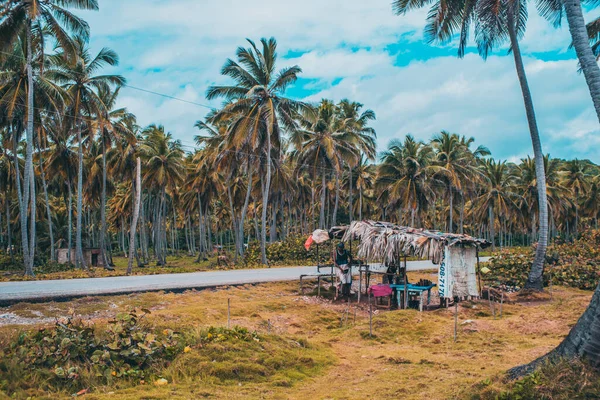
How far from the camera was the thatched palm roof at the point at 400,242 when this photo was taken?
1500 cm

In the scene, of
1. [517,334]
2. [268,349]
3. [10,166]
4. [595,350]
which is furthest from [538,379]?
[10,166]

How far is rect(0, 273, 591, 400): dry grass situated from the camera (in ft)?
24.4

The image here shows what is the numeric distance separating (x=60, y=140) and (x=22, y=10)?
47.2 ft

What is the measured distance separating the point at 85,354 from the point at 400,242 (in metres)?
10.2

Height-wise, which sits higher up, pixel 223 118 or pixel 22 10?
pixel 22 10

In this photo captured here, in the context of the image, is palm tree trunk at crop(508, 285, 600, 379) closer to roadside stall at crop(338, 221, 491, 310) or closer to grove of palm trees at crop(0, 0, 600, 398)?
grove of palm trees at crop(0, 0, 600, 398)

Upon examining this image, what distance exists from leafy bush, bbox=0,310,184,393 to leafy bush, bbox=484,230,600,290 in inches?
600

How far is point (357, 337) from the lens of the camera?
11.7 m

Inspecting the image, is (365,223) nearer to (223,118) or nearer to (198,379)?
(198,379)

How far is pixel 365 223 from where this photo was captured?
662 inches

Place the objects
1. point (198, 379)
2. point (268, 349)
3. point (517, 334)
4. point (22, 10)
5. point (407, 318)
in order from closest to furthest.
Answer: point (198, 379), point (268, 349), point (517, 334), point (407, 318), point (22, 10)

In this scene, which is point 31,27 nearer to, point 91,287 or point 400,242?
point 91,287

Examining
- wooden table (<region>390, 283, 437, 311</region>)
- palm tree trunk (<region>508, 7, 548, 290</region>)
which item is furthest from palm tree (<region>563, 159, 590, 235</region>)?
wooden table (<region>390, 283, 437, 311</region>)

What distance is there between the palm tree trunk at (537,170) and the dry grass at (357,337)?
1.16m
